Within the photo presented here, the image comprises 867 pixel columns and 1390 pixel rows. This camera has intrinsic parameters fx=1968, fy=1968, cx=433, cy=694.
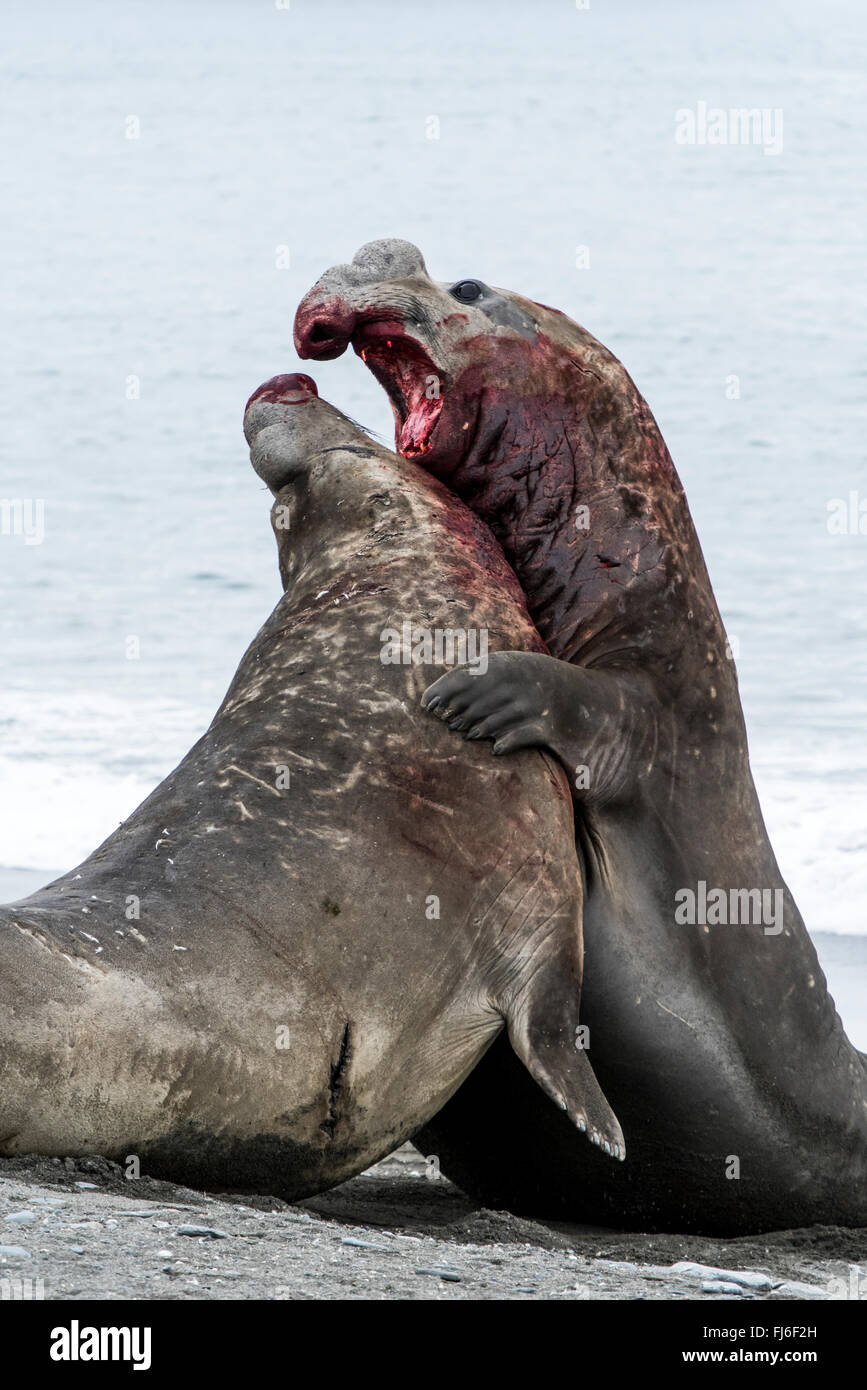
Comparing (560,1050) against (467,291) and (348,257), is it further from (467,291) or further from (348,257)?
(348,257)

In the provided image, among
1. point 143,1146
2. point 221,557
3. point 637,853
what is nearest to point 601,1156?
point 637,853

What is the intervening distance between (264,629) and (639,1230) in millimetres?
1684

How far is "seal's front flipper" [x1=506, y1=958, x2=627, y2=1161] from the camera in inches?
153

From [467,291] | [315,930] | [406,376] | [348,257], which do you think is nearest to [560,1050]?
[315,930]

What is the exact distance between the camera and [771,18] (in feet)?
132

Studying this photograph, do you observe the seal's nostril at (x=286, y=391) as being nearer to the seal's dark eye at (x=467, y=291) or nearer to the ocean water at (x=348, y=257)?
the seal's dark eye at (x=467, y=291)

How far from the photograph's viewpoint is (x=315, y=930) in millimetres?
3869

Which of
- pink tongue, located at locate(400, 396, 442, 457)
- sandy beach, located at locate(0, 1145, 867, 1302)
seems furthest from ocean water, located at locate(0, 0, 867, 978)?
Answer: sandy beach, located at locate(0, 1145, 867, 1302)

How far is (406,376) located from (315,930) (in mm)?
1591

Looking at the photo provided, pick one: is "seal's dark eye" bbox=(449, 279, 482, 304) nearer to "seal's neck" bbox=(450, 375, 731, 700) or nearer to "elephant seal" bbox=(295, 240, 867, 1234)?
"elephant seal" bbox=(295, 240, 867, 1234)

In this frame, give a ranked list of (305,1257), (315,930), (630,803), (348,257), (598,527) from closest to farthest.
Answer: (305,1257)
(315,930)
(630,803)
(598,527)
(348,257)

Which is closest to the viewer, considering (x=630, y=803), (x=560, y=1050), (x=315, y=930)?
(x=315, y=930)

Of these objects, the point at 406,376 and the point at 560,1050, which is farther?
the point at 406,376

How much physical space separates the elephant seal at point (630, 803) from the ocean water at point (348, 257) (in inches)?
132
